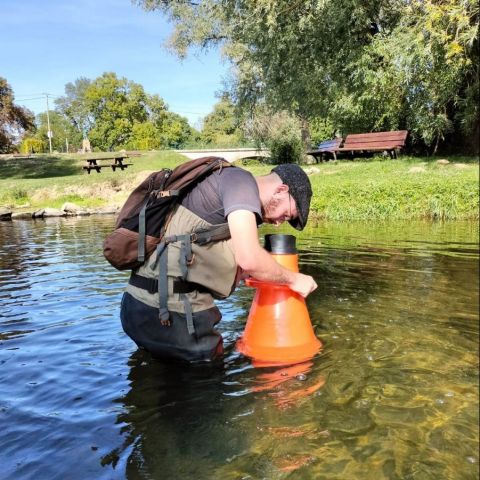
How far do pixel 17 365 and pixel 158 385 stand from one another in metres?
1.39

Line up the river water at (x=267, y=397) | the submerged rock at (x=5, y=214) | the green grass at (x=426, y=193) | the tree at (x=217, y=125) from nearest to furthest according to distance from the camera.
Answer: the green grass at (x=426, y=193) → the river water at (x=267, y=397) → the submerged rock at (x=5, y=214) → the tree at (x=217, y=125)

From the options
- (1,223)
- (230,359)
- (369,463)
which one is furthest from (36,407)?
(1,223)

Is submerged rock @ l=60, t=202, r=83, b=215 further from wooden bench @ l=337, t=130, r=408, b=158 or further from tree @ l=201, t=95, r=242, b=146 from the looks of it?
tree @ l=201, t=95, r=242, b=146

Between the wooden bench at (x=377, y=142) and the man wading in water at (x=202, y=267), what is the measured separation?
12319 mm

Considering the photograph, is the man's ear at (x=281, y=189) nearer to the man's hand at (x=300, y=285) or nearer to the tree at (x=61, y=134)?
the man's hand at (x=300, y=285)

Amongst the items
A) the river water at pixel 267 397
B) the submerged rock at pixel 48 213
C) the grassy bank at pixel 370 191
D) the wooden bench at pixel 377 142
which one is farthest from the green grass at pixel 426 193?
the submerged rock at pixel 48 213

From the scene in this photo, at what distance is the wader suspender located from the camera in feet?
11.8

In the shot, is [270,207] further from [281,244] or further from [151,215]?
[151,215]

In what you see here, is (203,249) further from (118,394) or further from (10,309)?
(10,309)

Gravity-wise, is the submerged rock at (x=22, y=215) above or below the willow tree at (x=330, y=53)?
below

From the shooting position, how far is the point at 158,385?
387 cm

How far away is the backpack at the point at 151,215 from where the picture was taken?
11.8ft

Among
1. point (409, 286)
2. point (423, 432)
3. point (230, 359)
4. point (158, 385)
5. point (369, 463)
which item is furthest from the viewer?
point (409, 286)

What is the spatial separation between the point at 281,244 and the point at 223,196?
2.67 ft
